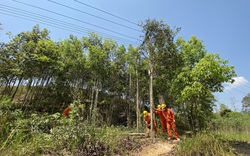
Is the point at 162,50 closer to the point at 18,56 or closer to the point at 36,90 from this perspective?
the point at 18,56

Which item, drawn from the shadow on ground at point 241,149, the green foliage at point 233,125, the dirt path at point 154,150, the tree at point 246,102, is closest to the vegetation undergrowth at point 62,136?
the dirt path at point 154,150

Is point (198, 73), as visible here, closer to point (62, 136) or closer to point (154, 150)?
point (154, 150)

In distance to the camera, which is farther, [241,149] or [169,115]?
[169,115]

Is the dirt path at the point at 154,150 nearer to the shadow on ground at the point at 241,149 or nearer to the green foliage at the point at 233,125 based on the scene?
the shadow on ground at the point at 241,149

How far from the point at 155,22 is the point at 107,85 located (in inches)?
→ 316

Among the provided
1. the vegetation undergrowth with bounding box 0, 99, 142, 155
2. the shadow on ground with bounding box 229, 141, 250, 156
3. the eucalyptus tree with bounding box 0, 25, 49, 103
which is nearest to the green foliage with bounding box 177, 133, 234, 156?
the shadow on ground with bounding box 229, 141, 250, 156

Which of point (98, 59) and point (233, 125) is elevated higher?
point (98, 59)

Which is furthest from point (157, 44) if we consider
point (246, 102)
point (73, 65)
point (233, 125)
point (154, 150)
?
point (246, 102)

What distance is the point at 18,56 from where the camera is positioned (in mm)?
12125

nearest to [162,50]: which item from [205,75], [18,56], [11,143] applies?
[205,75]

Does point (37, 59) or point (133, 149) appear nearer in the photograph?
point (133, 149)

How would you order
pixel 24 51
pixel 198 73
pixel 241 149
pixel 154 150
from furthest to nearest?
pixel 24 51, pixel 198 73, pixel 241 149, pixel 154 150

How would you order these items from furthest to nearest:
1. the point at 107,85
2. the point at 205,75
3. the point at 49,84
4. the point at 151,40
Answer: the point at 49,84, the point at 107,85, the point at 151,40, the point at 205,75

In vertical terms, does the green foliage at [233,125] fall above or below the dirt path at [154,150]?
above
